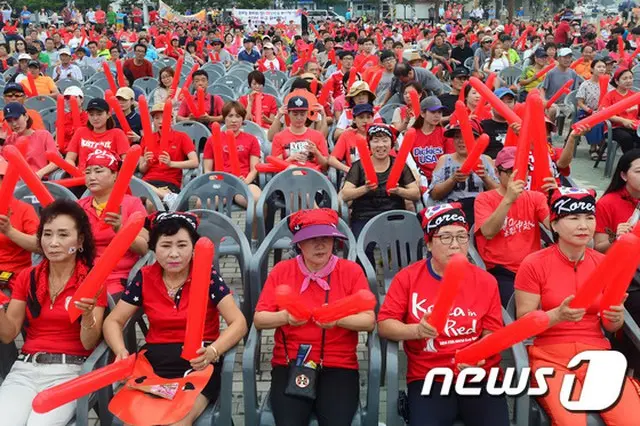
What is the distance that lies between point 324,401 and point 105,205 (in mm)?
2113

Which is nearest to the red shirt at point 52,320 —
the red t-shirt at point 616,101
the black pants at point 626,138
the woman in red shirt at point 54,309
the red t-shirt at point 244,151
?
the woman in red shirt at point 54,309

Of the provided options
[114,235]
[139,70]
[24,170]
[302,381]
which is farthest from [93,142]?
[139,70]

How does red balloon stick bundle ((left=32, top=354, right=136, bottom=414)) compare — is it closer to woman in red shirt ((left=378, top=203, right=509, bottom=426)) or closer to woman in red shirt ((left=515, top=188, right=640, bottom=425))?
woman in red shirt ((left=378, top=203, right=509, bottom=426))

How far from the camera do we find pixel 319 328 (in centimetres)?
342

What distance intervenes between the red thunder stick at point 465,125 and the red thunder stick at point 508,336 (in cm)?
232

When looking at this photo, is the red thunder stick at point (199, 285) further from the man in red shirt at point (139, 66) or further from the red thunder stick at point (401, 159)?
the man in red shirt at point (139, 66)

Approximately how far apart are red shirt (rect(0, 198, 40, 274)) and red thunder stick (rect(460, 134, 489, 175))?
2979 millimetres

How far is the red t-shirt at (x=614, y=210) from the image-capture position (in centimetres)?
416

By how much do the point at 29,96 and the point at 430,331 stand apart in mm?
8596

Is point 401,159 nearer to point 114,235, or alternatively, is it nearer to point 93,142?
point 114,235

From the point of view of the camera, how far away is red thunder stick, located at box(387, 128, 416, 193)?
4598 mm

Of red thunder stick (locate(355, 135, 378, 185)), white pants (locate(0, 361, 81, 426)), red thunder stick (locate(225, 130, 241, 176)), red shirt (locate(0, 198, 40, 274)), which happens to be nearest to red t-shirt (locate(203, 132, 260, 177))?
red thunder stick (locate(225, 130, 241, 176))

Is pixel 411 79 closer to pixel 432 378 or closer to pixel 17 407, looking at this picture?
pixel 432 378

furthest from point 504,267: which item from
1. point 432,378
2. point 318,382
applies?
point 318,382
